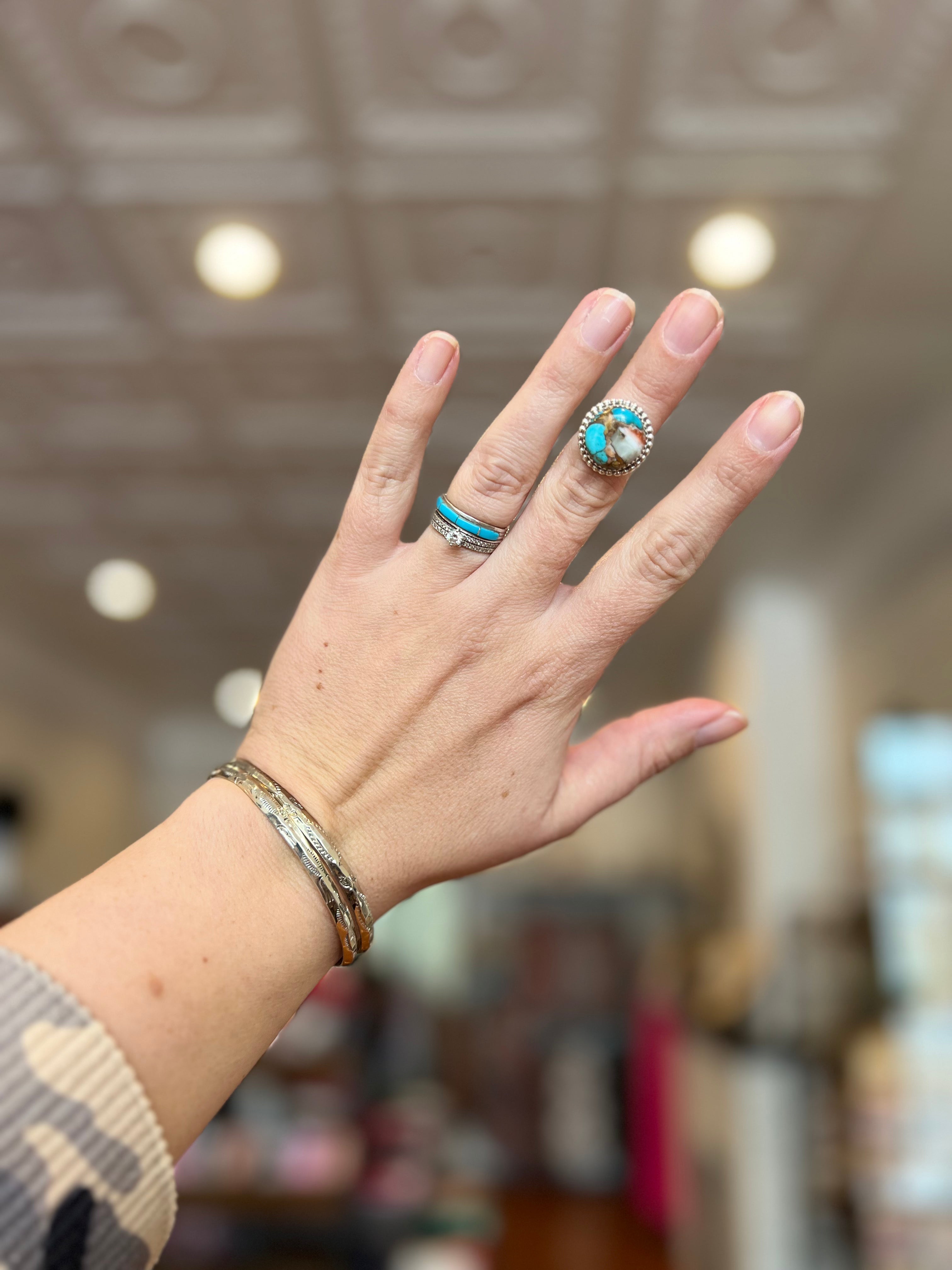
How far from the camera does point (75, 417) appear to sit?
283 cm

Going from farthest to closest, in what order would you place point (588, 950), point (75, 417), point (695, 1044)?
point (588, 950), point (695, 1044), point (75, 417)

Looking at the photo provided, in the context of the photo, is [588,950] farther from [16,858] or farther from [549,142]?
[549,142]

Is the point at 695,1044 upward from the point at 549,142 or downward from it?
downward

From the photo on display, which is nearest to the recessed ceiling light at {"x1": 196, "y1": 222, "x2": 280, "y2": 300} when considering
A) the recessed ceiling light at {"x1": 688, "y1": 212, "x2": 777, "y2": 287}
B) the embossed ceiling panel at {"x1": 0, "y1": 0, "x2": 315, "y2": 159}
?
the embossed ceiling panel at {"x1": 0, "y1": 0, "x2": 315, "y2": 159}

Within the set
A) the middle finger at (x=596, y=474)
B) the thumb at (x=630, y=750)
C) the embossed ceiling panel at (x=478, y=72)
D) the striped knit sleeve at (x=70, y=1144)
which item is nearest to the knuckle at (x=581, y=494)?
the middle finger at (x=596, y=474)

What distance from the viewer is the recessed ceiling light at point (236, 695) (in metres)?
5.27

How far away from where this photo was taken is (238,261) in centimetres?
214

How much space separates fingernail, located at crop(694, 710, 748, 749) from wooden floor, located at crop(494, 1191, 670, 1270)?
14.4 feet

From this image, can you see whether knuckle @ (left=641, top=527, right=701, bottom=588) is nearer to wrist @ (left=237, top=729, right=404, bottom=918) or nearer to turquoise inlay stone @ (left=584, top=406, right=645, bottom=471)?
turquoise inlay stone @ (left=584, top=406, right=645, bottom=471)

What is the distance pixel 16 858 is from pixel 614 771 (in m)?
5.11

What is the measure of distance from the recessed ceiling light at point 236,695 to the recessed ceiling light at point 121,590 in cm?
74

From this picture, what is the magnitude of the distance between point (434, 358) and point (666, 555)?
164 mm

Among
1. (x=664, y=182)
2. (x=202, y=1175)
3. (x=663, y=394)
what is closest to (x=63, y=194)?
(x=664, y=182)

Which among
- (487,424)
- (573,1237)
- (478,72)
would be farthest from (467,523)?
(573,1237)
